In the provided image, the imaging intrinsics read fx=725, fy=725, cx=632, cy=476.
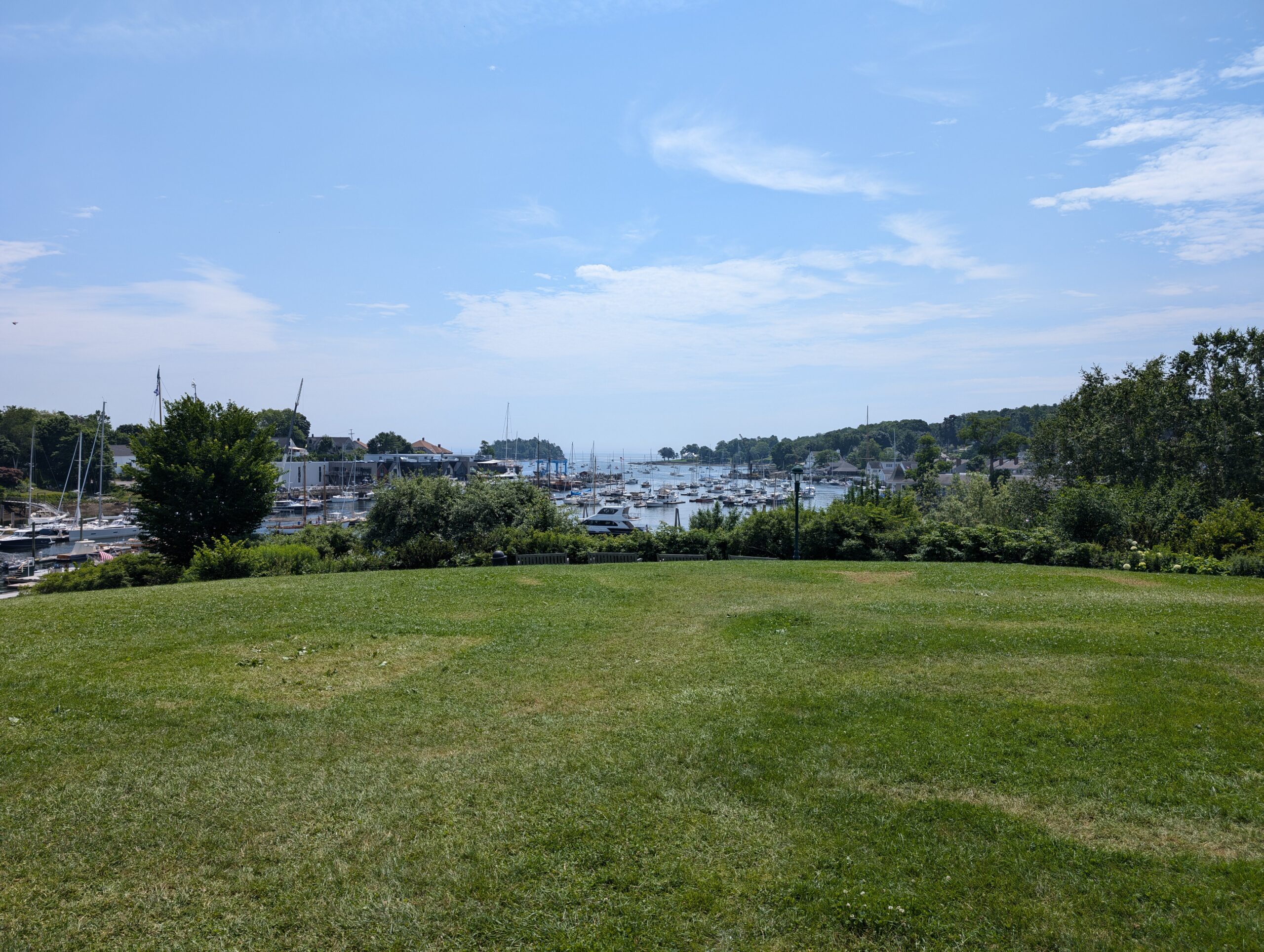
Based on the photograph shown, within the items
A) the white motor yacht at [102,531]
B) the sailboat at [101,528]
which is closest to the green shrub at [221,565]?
the sailboat at [101,528]

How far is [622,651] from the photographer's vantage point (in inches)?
422

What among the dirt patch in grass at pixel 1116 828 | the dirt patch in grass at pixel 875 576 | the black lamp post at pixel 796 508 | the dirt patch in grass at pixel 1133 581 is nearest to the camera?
the dirt patch in grass at pixel 1116 828

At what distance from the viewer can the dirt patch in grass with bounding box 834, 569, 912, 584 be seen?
1628 centimetres

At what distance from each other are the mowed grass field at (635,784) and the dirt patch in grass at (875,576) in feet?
14.6

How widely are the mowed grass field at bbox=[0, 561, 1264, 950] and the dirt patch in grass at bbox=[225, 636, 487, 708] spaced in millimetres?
63

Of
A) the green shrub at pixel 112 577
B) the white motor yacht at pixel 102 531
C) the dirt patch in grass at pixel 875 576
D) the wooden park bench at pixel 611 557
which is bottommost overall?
the white motor yacht at pixel 102 531

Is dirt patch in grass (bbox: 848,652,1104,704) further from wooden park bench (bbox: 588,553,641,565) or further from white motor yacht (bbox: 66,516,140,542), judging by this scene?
white motor yacht (bbox: 66,516,140,542)

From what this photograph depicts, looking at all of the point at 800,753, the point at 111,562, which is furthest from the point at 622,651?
the point at 111,562

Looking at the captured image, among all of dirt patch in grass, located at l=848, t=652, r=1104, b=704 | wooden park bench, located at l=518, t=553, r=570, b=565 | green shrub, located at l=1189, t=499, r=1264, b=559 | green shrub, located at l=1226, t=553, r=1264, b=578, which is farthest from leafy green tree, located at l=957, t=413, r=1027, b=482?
dirt patch in grass, located at l=848, t=652, r=1104, b=704

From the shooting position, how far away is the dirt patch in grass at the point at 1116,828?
5336 millimetres

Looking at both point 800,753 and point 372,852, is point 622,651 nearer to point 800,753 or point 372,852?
point 800,753

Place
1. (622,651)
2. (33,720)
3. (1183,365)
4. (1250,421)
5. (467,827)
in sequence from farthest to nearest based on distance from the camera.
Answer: (1183,365)
(1250,421)
(622,651)
(33,720)
(467,827)

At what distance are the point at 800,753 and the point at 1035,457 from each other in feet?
121

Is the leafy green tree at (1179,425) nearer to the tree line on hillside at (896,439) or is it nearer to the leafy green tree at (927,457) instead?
the leafy green tree at (927,457)
